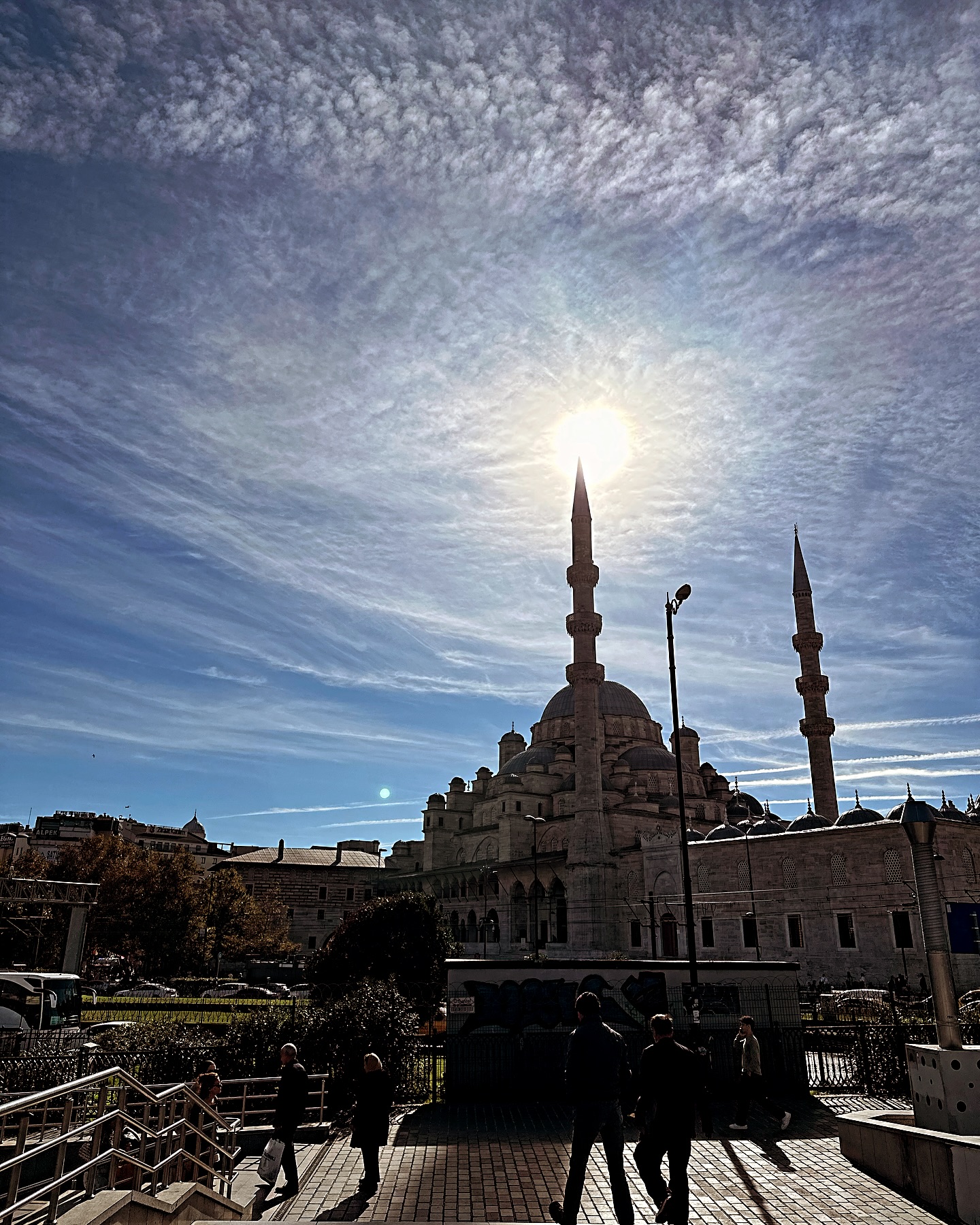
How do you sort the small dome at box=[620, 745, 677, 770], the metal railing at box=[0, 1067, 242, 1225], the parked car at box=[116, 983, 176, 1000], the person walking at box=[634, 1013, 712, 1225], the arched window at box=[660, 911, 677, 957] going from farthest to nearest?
the small dome at box=[620, 745, 677, 770]
the arched window at box=[660, 911, 677, 957]
the parked car at box=[116, 983, 176, 1000]
the person walking at box=[634, 1013, 712, 1225]
the metal railing at box=[0, 1067, 242, 1225]

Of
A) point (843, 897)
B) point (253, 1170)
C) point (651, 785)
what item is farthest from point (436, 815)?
point (253, 1170)

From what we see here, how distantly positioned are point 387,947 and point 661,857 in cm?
1881

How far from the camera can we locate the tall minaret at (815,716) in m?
40.0

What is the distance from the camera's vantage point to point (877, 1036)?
1376cm

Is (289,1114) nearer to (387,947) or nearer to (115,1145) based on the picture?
(115,1145)

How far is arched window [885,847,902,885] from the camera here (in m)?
31.6

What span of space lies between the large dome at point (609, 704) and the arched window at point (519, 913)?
48.3 ft

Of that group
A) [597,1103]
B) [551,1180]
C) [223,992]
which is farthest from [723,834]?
[597,1103]

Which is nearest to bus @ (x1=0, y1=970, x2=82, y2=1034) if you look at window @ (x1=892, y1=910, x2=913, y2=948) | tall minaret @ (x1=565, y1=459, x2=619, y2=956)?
tall minaret @ (x1=565, y1=459, x2=619, y2=956)

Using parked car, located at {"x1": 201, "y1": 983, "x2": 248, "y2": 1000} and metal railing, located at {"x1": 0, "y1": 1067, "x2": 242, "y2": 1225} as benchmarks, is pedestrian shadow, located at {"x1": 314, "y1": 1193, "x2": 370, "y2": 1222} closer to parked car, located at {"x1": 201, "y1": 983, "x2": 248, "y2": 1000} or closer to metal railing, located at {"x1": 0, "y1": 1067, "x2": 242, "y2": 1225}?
metal railing, located at {"x1": 0, "y1": 1067, "x2": 242, "y2": 1225}

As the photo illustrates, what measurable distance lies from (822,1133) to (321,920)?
60.9 m

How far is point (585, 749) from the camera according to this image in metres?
38.8

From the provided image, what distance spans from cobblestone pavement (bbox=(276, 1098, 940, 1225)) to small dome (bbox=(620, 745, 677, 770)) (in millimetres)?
45140

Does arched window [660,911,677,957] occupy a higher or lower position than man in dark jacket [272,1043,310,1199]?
higher
